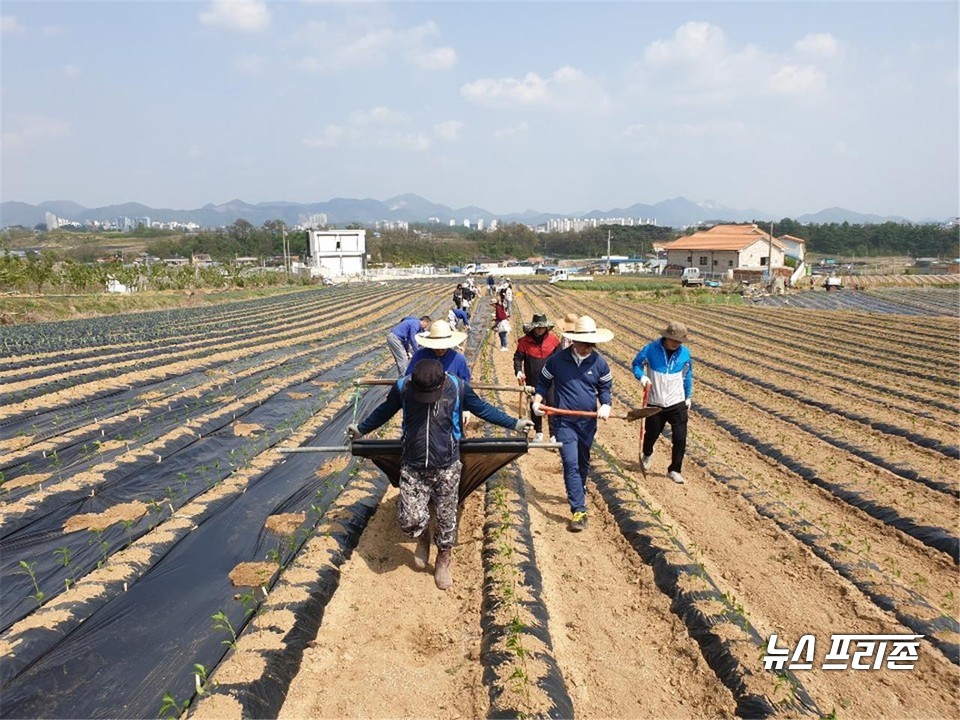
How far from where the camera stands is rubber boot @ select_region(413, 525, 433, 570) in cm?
469

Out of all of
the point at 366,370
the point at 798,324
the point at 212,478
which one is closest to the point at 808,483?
the point at 212,478

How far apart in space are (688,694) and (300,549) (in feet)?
9.84

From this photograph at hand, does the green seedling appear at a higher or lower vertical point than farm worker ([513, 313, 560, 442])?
lower

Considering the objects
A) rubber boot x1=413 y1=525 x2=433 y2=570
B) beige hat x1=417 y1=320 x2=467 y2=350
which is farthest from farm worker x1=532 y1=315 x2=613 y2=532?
rubber boot x1=413 y1=525 x2=433 y2=570

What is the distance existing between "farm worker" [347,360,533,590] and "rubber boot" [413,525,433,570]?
0.51ft

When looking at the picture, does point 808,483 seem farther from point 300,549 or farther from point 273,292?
point 273,292

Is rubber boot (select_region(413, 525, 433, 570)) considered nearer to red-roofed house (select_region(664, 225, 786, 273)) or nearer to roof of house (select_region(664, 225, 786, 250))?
red-roofed house (select_region(664, 225, 786, 273))

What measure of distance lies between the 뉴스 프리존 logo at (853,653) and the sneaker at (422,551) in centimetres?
241

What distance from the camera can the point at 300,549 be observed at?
4.83 meters

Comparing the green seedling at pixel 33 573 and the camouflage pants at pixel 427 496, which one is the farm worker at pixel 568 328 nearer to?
the camouflage pants at pixel 427 496

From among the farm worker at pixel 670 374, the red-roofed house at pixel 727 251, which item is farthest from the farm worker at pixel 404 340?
the red-roofed house at pixel 727 251

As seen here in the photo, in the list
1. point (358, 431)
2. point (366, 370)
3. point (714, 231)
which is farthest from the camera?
point (714, 231)

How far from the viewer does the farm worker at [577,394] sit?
5.21 meters

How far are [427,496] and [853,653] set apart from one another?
9.39ft
